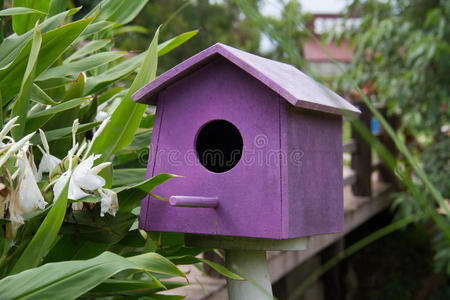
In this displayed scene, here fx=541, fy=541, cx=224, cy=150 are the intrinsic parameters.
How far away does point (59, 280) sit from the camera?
74 cm

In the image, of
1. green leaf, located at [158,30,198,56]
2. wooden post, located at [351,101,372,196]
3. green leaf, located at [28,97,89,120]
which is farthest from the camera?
wooden post, located at [351,101,372,196]

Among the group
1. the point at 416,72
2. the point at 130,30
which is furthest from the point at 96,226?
the point at 416,72

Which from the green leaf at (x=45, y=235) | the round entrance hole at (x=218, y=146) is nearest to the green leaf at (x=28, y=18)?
the round entrance hole at (x=218, y=146)

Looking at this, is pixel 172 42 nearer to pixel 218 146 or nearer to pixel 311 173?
pixel 218 146

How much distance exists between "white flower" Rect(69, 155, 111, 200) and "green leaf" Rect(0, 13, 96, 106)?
0.33 m

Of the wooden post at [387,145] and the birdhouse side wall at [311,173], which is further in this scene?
the wooden post at [387,145]

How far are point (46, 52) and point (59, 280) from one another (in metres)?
0.51

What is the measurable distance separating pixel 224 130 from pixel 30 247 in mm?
580

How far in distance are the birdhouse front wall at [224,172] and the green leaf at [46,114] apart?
0.18m

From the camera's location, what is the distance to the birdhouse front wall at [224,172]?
1.03m

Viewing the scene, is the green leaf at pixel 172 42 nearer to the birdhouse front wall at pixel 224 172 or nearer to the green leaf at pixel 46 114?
the birdhouse front wall at pixel 224 172

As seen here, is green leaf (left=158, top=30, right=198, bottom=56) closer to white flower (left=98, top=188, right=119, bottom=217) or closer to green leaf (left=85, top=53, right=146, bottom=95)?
green leaf (left=85, top=53, right=146, bottom=95)

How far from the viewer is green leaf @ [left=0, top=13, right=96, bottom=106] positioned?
41.2 inches

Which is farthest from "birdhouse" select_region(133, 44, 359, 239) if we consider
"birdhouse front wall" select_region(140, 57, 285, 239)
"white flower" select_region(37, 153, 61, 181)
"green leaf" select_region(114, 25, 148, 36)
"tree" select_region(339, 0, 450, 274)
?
"tree" select_region(339, 0, 450, 274)
